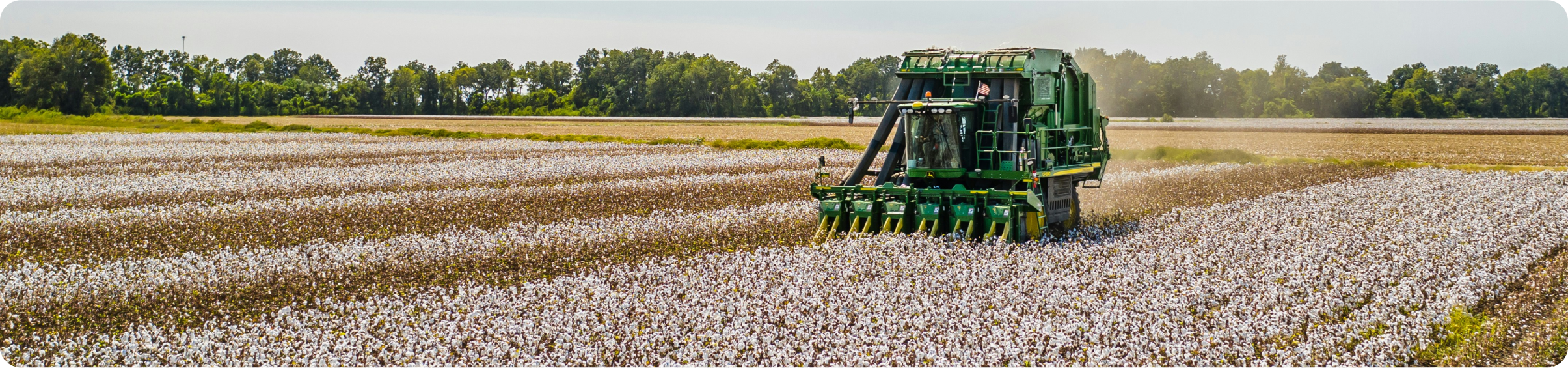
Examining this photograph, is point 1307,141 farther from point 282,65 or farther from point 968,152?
point 282,65

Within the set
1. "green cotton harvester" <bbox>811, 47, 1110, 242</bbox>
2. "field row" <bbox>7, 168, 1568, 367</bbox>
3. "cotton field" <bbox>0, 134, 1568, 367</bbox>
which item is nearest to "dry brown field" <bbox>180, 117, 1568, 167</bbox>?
Result: "cotton field" <bbox>0, 134, 1568, 367</bbox>

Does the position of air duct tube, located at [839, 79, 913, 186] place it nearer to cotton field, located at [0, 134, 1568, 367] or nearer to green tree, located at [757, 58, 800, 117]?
cotton field, located at [0, 134, 1568, 367]

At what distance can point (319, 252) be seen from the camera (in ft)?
44.9

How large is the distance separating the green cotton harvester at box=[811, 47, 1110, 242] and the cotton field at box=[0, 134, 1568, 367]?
0.68m

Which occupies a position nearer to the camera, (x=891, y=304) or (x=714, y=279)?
(x=891, y=304)

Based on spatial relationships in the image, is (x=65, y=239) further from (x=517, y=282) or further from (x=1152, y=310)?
(x=1152, y=310)

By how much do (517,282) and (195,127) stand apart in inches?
2332

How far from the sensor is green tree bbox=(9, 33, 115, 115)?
83625 mm

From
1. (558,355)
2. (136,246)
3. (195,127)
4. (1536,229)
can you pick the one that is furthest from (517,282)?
(195,127)

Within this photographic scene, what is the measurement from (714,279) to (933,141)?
474cm

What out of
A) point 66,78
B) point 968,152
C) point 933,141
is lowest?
point 968,152

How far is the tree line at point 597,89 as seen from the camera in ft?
281

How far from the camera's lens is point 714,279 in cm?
1119

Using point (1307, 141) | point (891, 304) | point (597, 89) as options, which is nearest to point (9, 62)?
point (597, 89)
